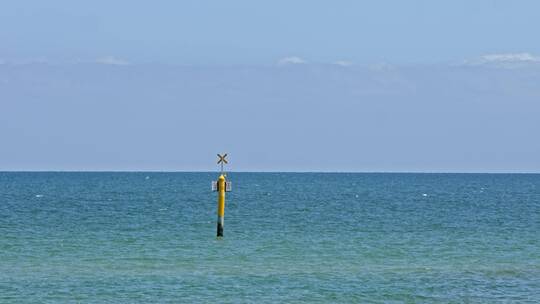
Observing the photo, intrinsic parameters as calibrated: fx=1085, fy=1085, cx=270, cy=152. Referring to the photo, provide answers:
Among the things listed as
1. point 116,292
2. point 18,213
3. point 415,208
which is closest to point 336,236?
point 116,292

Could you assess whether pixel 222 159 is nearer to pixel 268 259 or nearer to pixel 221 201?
pixel 221 201

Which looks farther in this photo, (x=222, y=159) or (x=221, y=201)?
(x=222, y=159)

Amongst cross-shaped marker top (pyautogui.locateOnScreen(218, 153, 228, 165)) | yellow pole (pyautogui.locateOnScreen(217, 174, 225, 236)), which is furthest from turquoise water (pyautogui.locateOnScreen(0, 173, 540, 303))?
cross-shaped marker top (pyautogui.locateOnScreen(218, 153, 228, 165))

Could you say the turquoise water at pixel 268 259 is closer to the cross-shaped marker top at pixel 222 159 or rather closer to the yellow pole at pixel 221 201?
the yellow pole at pixel 221 201

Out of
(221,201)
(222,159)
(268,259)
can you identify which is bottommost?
(268,259)

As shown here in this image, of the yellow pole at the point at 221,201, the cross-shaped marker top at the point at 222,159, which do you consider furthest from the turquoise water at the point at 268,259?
the cross-shaped marker top at the point at 222,159

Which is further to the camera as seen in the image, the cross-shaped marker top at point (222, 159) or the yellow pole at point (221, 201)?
the cross-shaped marker top at point (222, 159)

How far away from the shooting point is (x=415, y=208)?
373 feet

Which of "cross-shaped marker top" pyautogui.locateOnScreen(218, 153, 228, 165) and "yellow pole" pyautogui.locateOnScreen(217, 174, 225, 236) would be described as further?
"cross-shaped marker top" pyautogui.locateOnScreen(218, 153, 228, 165)

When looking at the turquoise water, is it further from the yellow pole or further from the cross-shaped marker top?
the cross-shaped marker top

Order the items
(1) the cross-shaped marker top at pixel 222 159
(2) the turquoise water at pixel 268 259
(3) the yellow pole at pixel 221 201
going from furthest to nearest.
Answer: (1) the cross-shaped marker top at pixel 222 159, (3) the yellow pole at pixel 221 201, (2) the turquoise water at pixel 268 259

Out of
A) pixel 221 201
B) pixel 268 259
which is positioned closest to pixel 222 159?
pixel 221 201

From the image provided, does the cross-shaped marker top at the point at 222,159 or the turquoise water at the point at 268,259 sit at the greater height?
the cross-shaped marker top at the point at 222,159

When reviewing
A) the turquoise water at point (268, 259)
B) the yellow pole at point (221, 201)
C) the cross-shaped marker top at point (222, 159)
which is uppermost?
the cross-shaped marker top at point (222, 159)
